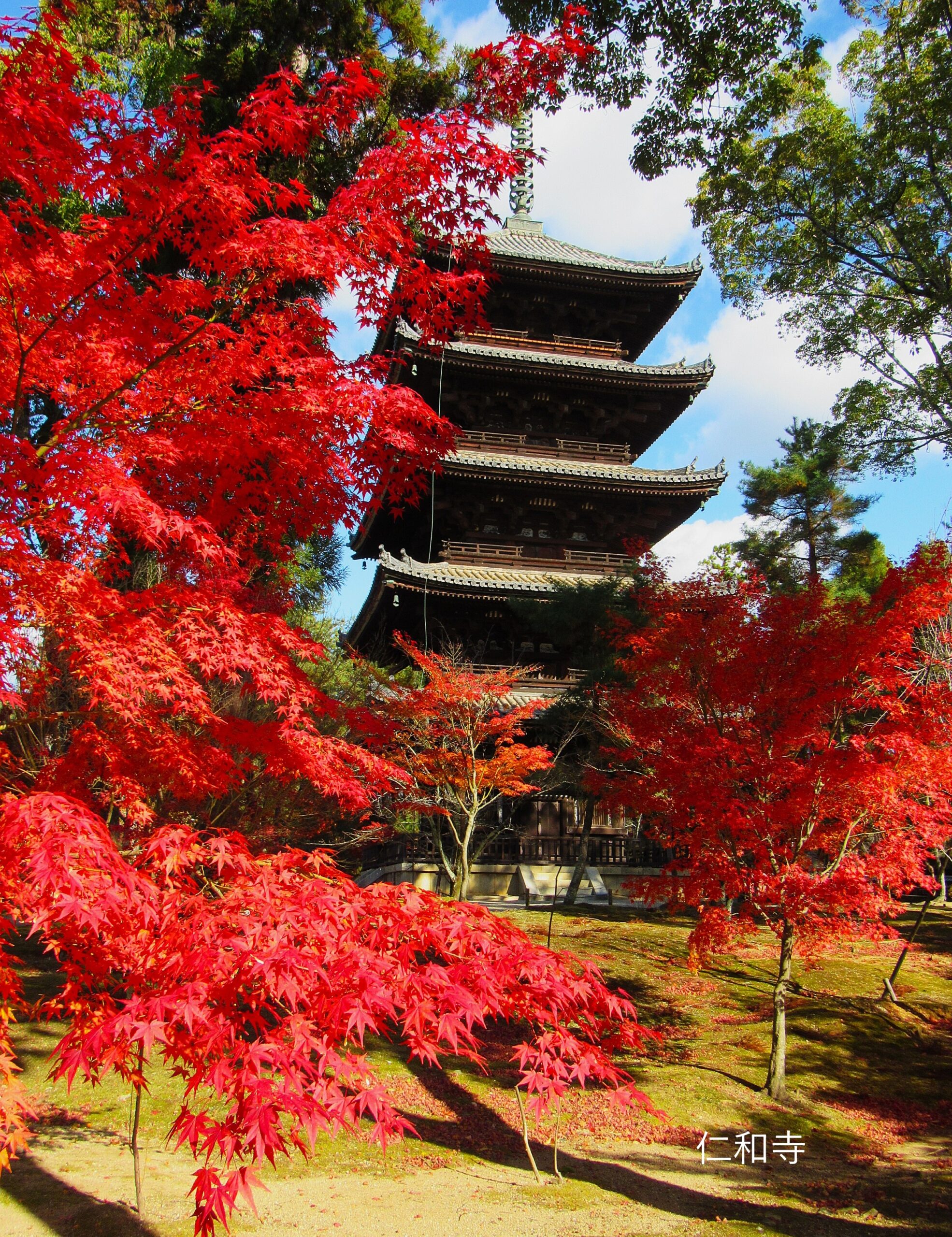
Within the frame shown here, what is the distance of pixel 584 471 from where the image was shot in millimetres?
18016

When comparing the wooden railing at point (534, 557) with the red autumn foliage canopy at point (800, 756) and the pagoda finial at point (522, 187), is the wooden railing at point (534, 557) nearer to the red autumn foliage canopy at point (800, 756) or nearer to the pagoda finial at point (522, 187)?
the red autumn foliage canopy at point (800, 756)

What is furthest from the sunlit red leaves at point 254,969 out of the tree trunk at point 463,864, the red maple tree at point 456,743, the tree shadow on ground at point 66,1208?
the tree trunk at point 463,864

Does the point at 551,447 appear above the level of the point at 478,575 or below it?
above

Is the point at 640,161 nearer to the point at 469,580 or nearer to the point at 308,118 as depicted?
the point at 308,118

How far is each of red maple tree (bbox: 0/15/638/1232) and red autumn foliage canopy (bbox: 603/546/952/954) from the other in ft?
7.59

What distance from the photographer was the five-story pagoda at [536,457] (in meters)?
17.5

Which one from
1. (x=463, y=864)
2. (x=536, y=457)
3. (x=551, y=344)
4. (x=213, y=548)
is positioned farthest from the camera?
(x=551, y=344)

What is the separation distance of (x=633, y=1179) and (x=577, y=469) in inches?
570

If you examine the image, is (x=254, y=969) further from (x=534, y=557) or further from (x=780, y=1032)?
(x=534, y=557)

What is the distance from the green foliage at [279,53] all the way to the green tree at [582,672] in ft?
27.0

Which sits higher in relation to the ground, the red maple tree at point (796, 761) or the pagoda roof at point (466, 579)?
the pagoda roof at point (466, 579)

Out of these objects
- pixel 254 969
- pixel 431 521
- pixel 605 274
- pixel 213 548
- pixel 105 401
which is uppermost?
pixel 605 274

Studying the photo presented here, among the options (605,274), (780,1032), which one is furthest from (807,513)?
(780,1032)

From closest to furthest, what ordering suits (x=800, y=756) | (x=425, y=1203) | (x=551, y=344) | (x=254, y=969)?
(x=254, y=969) → (x=425, y=1203) → (x=800, y=756) → (x=551, y=344)
